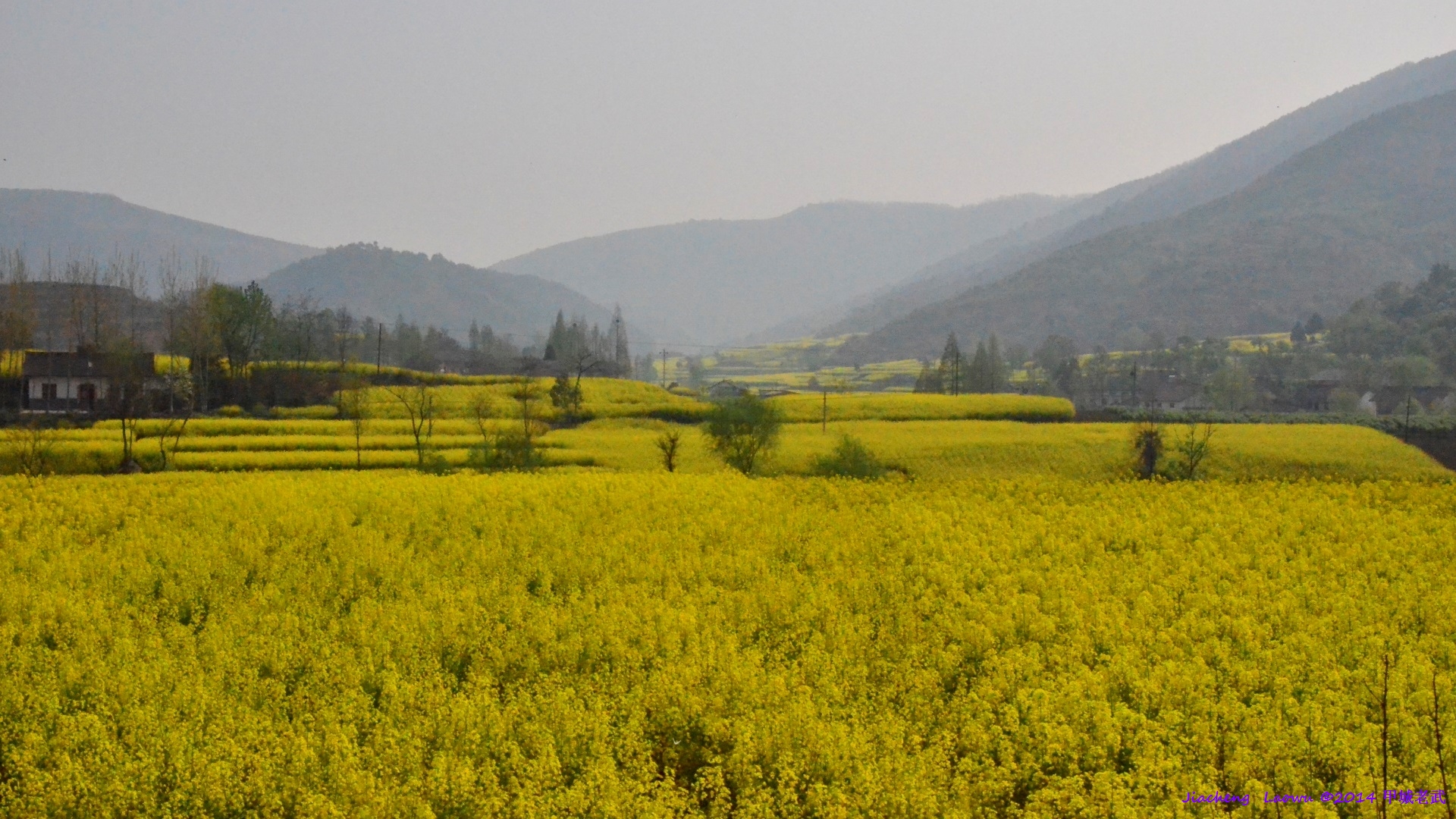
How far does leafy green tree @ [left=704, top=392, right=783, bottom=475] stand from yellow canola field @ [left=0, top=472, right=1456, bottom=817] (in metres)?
23.0

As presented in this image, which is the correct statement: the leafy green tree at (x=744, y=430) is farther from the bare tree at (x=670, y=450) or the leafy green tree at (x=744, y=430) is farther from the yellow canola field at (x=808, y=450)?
the bare tree at (x=670, y=450)

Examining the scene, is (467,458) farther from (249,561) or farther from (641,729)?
(641,729)

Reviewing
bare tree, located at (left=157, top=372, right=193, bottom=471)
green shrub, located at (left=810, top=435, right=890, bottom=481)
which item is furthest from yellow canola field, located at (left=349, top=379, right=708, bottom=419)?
green shrub, located at (left=810, top=435, right=890, bottom=481)

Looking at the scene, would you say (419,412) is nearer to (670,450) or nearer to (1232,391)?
(670,450)

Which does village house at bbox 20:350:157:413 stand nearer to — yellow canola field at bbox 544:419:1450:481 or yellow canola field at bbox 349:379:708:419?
yellow canola field at bbox 349:379:708:419

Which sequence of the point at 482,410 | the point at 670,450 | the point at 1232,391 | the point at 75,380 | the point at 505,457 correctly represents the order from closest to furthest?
1. the point at 505,457
2. the point at 670,450
3. the point at 75,380
4. the point at 482,410
5. the point at 1232,391

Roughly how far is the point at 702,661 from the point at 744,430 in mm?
36315

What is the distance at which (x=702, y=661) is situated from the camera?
49.4ft

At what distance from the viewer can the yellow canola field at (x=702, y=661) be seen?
11.5m

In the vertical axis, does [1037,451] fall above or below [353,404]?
below

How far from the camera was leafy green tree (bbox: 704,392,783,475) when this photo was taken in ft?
167

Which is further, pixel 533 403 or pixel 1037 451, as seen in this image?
pixel 533 403

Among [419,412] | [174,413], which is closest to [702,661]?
[419,412]

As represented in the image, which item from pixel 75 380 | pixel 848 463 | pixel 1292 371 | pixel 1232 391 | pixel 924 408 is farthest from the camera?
pixel 1292 371
